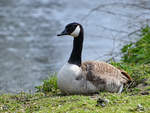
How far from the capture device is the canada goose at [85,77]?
627cm

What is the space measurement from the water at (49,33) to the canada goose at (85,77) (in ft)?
7.73

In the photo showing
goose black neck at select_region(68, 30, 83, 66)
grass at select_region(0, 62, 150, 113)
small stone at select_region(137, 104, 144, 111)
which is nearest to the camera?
small stone at select_region(137, 104, 144, 111)

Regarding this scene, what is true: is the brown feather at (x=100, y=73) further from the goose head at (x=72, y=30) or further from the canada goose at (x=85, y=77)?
the goose head at (x=72, y=30)

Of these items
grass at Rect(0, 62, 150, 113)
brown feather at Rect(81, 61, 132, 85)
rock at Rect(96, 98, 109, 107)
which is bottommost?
grass at Rect(0, 62, 150, 113)

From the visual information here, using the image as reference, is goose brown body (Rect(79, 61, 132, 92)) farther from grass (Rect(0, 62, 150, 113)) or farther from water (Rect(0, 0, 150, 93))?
water (Rect(0, 0, 150, 93))

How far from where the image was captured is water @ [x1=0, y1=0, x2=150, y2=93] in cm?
1043

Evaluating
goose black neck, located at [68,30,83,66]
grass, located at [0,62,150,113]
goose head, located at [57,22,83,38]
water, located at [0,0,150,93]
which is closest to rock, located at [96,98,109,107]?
grass, located at [0,62,150,113]

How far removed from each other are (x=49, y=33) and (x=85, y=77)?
9125 millimetres

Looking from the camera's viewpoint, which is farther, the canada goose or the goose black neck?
the goose black neck

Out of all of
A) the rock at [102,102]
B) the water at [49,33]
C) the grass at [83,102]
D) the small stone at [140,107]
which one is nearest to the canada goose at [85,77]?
the grass at [83,102]

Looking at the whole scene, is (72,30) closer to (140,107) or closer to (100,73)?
(100,73)

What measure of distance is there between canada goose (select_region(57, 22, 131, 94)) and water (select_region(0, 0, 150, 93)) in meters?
2.35

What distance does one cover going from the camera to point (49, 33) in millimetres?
15219

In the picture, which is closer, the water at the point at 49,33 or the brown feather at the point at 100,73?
A: the brown feather at the point at 100,73
